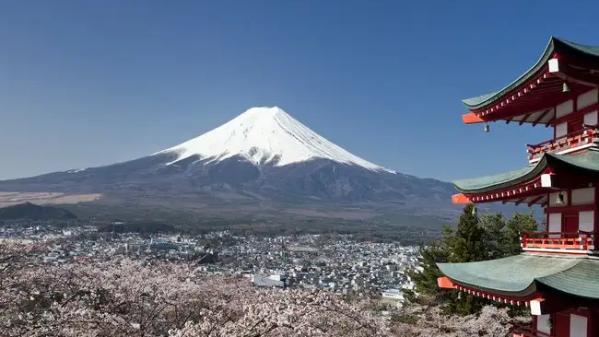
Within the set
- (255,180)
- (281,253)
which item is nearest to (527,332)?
(281,253)

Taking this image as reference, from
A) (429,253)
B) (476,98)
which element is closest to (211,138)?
(429,253)

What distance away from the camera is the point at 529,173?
834 cm

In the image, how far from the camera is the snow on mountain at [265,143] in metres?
171

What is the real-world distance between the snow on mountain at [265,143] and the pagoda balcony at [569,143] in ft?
513

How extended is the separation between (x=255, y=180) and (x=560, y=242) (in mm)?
146843

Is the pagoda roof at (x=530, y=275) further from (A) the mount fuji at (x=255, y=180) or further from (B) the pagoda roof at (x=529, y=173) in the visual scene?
(A) the mount fuji at (x=255, y=180)

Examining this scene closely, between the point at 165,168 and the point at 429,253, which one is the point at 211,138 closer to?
the point at 165,168

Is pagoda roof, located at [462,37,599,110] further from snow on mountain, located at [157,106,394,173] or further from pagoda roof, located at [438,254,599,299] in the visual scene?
snow on mountain, located at [157,106,394,173]

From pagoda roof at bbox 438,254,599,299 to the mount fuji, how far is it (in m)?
95.9

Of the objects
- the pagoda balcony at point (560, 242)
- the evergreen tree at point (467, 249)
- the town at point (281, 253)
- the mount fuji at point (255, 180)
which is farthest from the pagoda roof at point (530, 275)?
the mount fuji at point (255, 180)

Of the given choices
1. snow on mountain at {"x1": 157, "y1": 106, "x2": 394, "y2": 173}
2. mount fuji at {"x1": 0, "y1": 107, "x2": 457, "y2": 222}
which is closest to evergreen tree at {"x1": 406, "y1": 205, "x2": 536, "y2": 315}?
mount fuji at {"x1": 0, "y1": 107, "x2": 457, "y2": 222}

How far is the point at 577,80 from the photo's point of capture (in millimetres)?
8398

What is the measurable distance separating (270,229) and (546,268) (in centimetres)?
8394

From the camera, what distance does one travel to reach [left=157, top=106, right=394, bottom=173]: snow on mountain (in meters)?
171
